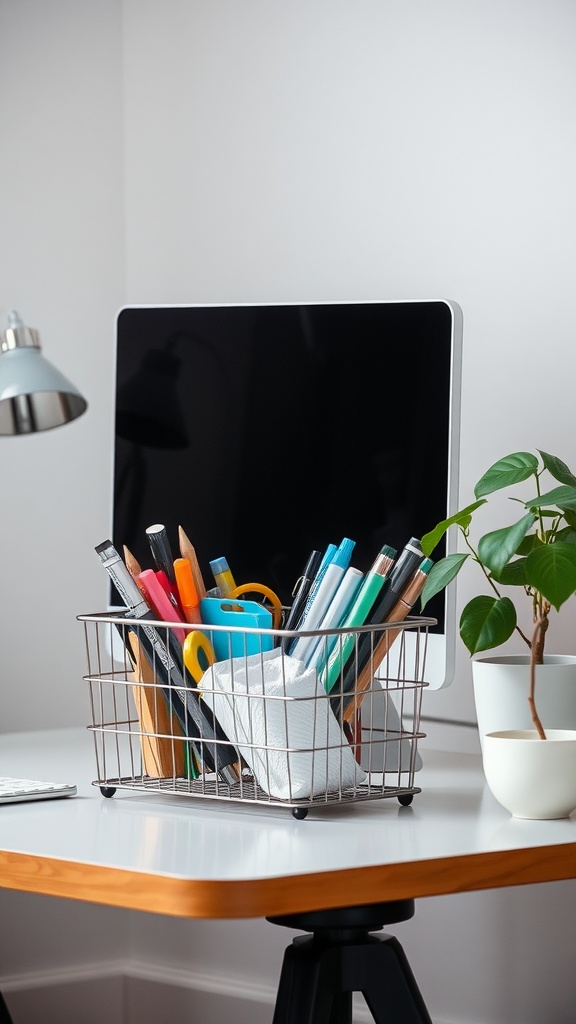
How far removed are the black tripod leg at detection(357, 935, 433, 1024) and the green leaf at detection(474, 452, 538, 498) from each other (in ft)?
1.36

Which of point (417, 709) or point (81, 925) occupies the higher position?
point (417, 709)

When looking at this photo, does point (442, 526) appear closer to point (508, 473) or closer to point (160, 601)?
point (508, 473)

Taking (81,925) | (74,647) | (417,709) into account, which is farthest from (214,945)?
(417,709)

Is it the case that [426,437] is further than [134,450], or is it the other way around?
[134,450]

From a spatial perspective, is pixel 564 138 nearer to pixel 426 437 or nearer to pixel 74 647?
pixel 426 437

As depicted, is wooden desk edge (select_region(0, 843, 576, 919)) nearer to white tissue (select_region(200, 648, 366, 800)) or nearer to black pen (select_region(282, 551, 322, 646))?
white tissue (select_region(200, 648, 366, 800))

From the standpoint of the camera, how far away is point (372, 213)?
5.95 ft

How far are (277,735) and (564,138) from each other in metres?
0.88

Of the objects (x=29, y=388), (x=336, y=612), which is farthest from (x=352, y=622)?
(x=29, y=388)

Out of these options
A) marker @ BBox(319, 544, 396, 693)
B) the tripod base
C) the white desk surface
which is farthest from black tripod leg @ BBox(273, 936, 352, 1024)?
marker @ BBox(319, 544, 396, 693)

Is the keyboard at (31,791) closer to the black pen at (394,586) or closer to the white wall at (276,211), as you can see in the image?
the black pen at (394,586)

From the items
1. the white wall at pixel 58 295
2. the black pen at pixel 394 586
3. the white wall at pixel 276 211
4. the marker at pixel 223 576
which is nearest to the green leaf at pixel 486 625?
the black pen at pixel 394 586

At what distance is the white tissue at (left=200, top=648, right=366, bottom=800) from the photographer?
42.6 inches

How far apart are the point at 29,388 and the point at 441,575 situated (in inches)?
16.1
